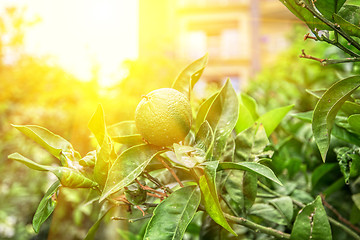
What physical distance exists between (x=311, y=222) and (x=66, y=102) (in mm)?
4457

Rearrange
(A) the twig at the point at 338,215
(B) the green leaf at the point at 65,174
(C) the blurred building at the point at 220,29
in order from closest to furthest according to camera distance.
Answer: (B) the green leaf at the point at 65,174 → (A) the twig at the point at 338,215 → (C) the blurred building at the point at 220,29

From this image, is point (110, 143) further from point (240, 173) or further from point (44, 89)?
point (44, 89)

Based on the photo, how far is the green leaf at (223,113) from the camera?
45cm

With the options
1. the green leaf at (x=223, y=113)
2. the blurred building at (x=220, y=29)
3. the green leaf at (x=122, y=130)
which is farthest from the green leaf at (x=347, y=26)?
the blurred building at (x=220, y=29)

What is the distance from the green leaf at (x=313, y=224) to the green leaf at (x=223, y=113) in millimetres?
135

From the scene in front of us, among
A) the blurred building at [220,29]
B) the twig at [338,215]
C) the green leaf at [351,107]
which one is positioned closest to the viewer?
the green leaf at [351,107]

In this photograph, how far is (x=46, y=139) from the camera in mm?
428

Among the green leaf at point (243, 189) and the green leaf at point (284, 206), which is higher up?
the green leaf at point (243, 189)

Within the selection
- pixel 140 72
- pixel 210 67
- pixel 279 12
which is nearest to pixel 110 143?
pixel 140 72

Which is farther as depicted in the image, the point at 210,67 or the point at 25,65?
the point at 210,67

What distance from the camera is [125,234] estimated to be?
741mm

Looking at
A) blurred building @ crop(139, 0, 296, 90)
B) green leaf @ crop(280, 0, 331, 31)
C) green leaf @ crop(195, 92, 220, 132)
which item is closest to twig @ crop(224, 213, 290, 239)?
green leaf @ crop(195, 92, 220, 132)

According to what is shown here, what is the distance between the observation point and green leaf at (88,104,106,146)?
42 cm

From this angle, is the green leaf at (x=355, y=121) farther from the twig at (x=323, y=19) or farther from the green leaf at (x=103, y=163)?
the green leaf at (x=103, y=163)
